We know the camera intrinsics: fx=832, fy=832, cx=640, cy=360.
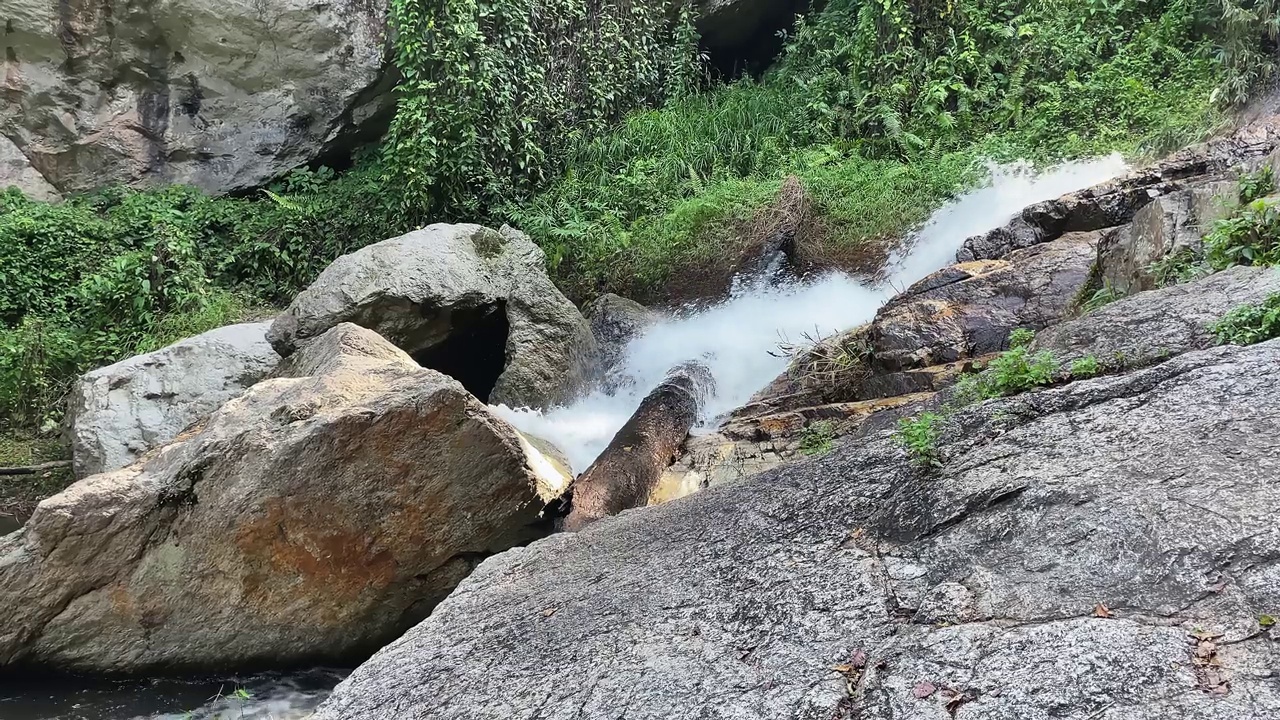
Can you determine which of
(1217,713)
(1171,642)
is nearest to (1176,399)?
(1171,642)

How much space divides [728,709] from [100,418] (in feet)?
26.0

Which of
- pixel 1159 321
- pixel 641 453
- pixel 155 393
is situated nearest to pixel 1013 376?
pixel 1159 321

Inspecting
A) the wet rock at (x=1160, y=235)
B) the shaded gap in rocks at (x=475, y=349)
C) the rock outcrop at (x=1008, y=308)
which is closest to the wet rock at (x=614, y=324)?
the shaded gap in rocks at (x=475, y=349)

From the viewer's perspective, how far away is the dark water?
4855 millimetres

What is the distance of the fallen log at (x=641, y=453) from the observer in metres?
6.20

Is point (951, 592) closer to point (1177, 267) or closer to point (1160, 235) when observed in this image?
point (1177, 267)

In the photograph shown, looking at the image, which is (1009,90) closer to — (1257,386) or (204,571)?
(1257,386)

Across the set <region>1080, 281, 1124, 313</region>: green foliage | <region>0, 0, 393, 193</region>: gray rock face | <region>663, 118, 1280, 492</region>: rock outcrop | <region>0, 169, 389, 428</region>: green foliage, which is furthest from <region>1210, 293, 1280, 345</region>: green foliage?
<region>0, 0, 393, 193</region>: gray rock face

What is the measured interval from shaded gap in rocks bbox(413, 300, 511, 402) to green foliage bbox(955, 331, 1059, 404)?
20.0 feet

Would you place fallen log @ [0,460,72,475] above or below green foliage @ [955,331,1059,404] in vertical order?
above

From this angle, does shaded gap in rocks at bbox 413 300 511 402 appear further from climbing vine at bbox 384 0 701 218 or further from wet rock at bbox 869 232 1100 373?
wet rock at bbox 869 232 1100 373

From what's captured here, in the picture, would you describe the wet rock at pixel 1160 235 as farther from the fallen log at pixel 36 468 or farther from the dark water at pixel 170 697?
the fallen log at pixel 36 468

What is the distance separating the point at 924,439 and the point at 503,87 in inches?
404

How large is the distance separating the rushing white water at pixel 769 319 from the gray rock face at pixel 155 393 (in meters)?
2.65
